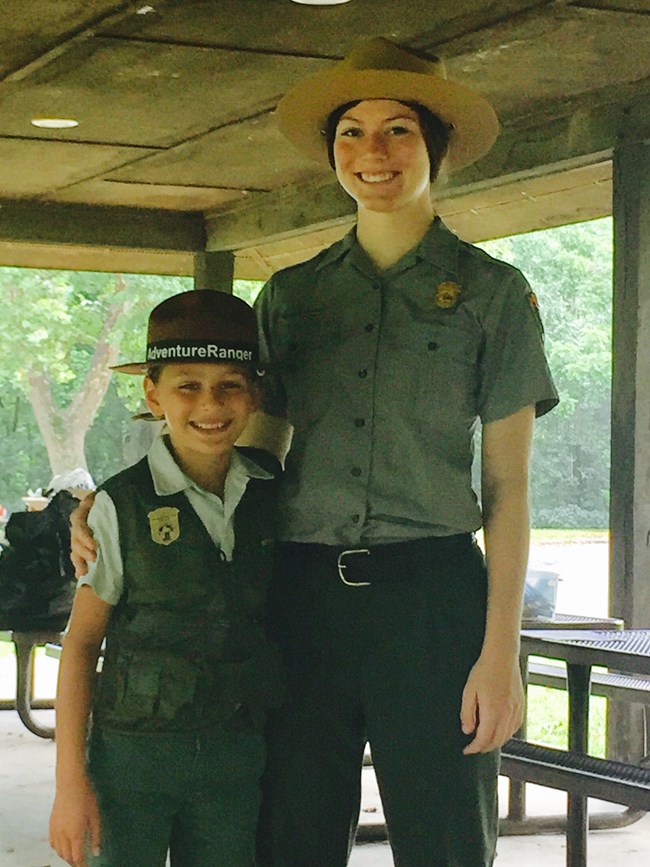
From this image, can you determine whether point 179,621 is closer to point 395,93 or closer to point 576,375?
point 395,93

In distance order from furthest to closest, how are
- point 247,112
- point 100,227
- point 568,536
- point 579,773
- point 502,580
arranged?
point 100,227 → point 568,536 → point 247,112 → point 579,773 → point 502,580

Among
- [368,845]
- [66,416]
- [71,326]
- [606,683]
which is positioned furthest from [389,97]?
[66,416]

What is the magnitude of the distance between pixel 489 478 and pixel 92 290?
14.7m

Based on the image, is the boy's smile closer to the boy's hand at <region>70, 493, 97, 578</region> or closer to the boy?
the boy

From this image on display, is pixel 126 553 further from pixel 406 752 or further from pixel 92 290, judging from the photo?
pixel 92 290

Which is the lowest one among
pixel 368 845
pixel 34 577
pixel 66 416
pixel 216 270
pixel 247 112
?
pixel 368 845

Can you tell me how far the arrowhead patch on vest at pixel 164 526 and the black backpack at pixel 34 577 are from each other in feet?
10.2

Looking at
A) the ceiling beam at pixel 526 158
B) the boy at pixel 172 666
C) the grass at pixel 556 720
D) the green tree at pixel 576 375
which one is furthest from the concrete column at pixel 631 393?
the boy at pixel 172 666

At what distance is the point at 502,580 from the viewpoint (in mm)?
2232

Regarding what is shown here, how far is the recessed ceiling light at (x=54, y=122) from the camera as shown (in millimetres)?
6242

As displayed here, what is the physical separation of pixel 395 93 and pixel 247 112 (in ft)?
12.5

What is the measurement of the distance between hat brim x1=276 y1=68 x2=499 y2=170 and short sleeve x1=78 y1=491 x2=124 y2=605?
70 cm

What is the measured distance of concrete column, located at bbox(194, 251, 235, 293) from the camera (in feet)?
29.6

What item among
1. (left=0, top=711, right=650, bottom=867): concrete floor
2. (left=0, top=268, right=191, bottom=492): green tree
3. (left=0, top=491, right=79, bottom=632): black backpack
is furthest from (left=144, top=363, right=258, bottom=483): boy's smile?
(left=0, top=268, right=191, bottom=492): green tree
